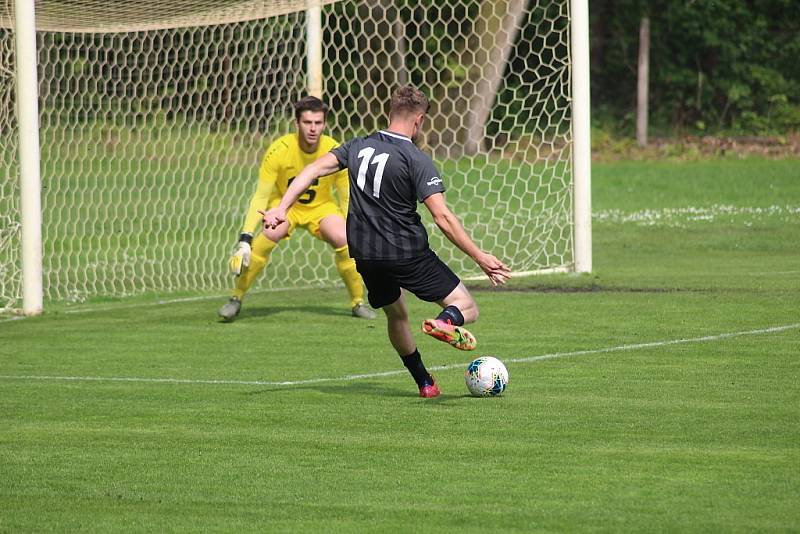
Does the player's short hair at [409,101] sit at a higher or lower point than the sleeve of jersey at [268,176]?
higher

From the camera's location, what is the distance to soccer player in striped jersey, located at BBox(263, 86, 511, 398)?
8492 millimetres

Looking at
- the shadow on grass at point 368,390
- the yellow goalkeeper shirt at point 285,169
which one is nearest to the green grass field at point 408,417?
the shadow on grass at point 368,390

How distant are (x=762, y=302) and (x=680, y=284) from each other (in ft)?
5.74

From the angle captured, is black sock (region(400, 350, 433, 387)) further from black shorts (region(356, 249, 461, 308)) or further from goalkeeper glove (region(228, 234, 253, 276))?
goalkeeper glove (region(228, 234, 253, 276))

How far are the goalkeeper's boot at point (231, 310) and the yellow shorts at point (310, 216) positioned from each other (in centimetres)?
81

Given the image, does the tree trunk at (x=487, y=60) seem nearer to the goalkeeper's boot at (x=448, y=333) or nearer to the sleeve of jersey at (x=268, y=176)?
the sleeve of jersey at (x=268, y=176)

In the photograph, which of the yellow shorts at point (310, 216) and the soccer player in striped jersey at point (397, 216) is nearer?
the soccer player in striped jersey at point (397, 216)

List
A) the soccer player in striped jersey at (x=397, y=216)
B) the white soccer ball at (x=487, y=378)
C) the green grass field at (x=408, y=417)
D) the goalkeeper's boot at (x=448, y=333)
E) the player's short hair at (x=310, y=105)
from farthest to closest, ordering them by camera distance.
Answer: the player's short hair at (x=310, y=105), the white soccer ball at (x=487, y=378), the soccer player in striped jersey at (x=397, y=216), the goalkeeper's boot at (x=448, y=333), the green grass field at (x=408, y=417)

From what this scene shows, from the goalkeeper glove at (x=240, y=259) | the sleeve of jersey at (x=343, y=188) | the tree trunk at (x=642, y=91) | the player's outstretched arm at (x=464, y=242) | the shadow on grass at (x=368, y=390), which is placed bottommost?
the tree trunk at (x=642, y=91)

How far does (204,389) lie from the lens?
9328 millimetres

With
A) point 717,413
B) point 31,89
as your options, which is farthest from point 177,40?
point 717,413

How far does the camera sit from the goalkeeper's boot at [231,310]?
1295 cm

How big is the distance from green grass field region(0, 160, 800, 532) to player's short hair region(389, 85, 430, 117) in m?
1.77

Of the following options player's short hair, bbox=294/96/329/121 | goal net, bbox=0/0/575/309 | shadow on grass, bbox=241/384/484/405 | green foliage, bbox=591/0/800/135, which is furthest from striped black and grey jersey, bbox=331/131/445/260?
green foliage, bbox=591/0/800/135
